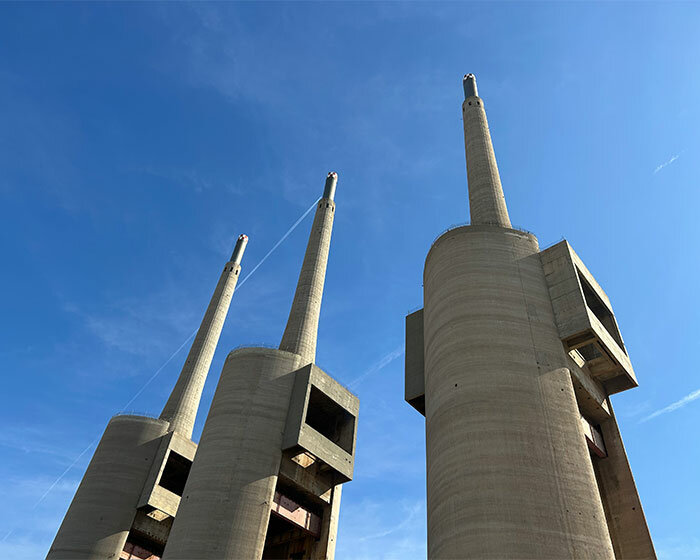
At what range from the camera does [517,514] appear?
22672mm

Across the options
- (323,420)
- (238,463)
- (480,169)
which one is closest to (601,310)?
(480,169)

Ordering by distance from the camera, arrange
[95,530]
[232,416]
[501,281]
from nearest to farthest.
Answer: [501,281]
[232,416]
[95,530]

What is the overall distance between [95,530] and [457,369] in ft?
109

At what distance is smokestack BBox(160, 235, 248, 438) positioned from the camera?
56125 mm

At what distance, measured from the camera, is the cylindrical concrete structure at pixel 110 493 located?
43531mm

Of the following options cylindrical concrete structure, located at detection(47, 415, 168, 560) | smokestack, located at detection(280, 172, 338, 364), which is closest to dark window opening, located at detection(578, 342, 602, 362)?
smokestack, located at detection(280, 172, 338, 364)

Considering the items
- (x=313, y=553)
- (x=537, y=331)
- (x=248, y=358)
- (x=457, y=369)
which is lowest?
(x=313, y=553)

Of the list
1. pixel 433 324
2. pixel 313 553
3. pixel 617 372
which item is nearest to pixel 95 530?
pixel 313 553

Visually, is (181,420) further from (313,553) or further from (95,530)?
(313,553)

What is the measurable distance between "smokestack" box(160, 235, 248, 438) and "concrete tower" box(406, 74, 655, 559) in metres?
28.5

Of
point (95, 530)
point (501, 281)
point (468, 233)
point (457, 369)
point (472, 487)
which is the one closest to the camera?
point (472, 487)

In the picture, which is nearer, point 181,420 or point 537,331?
point 537,331

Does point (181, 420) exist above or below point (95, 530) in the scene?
above

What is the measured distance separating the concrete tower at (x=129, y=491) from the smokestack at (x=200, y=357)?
7.8 inches
